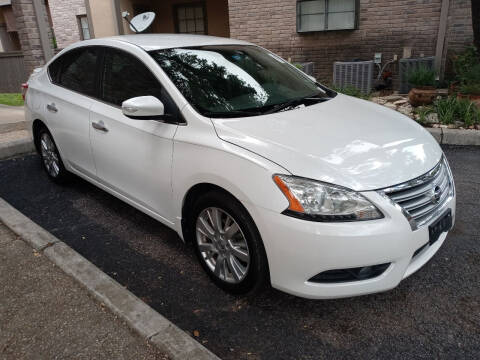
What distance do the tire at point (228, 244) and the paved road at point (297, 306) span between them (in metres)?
0.16

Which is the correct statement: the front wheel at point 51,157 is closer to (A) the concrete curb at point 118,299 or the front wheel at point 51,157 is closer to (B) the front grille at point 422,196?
(A) the concrete curb at point 118,299

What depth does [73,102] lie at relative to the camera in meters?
3.88

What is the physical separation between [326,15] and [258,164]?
26.5 ft

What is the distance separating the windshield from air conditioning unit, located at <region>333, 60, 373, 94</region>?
5.57 metres

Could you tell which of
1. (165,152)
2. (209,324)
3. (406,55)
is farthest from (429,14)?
(209,324)

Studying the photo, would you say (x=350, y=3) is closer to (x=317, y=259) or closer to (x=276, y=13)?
(x=276, y=13)

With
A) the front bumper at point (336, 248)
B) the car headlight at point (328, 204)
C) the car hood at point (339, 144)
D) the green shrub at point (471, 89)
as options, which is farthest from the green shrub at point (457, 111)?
the car headlight at point (328, 204)

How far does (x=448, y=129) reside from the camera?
19.0 ft

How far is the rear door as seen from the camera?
377 centimetres

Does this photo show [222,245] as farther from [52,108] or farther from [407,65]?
[407,65]

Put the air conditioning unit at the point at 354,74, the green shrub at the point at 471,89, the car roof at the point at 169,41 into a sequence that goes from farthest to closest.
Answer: the air conditioning unit at the point at 354,74 → the green shrub at the point at 471,89 → the car roof at the point at 169,41

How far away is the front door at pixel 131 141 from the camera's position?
9.84 feet

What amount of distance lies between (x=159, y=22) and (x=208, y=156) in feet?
43.0

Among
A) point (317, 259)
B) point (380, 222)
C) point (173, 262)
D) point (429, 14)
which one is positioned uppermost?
point (429, 14)
